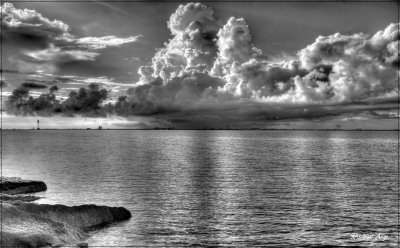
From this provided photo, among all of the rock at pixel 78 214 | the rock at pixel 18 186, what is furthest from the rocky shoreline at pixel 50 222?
the rock at pixel 18 186

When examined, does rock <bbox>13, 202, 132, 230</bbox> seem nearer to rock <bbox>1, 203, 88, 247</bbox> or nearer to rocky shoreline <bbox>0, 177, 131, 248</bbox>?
rocky shoreline <bbox>0, 177, 131, 248</bbox>

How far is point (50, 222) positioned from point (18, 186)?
26.3m

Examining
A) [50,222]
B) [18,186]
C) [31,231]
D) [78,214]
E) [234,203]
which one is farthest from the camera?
[18,186]

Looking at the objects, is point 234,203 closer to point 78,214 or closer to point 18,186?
point 78,214

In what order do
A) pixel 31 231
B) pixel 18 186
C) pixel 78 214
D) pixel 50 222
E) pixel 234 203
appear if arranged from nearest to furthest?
pixel 31 231 → pixel 50 222 → pixel 78 214 → pixel 234 203 → pixel 18 186

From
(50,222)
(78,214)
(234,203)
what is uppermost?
(50,222)

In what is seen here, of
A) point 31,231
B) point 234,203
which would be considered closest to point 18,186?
point 31,231

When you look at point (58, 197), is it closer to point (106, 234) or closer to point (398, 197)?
point (106, 234)

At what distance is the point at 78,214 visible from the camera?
3378 cm

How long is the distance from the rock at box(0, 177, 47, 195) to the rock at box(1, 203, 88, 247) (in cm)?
Result: 2362

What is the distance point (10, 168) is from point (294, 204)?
6551 centimetres

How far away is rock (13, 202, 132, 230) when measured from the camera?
32.2m

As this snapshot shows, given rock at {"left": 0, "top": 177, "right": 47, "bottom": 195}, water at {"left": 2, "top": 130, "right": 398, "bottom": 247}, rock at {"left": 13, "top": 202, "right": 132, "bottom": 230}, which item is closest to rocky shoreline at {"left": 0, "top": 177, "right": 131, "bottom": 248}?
rock at {"left": 13, "top": 202, "right": 132, "bottom": 230}

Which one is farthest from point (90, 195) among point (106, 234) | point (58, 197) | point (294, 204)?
point (294, 204)
